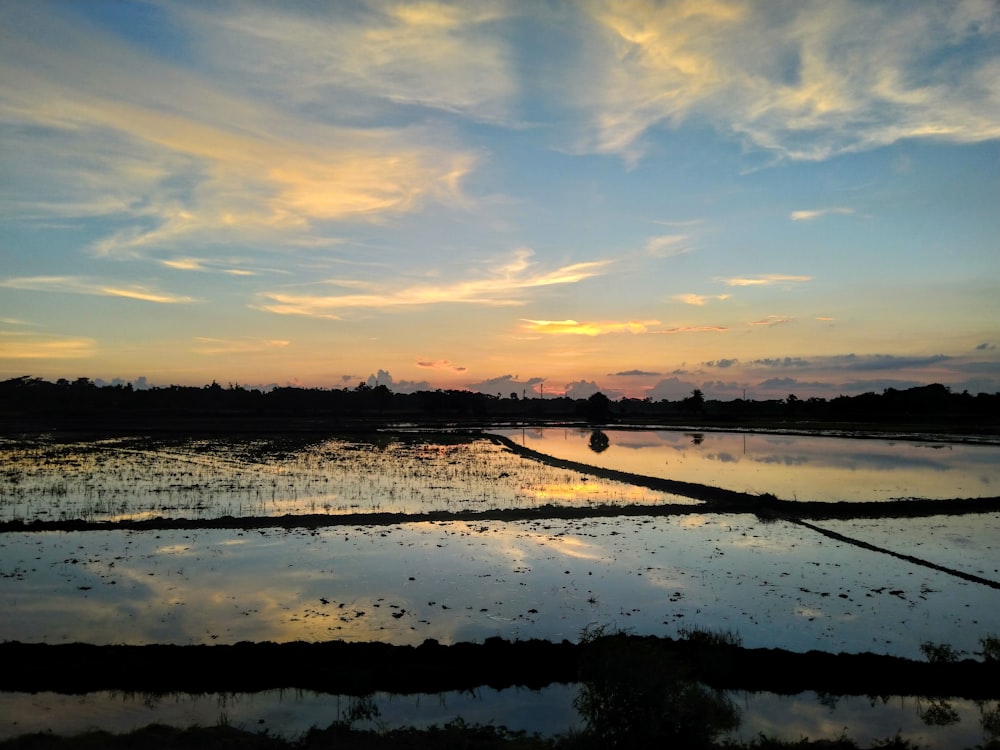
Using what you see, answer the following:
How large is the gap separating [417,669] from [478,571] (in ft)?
16.3

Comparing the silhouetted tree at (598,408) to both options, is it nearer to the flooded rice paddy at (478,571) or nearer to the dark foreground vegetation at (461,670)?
the flooded rice paddy at (478,571)

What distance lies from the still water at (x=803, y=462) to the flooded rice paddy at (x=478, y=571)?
351 millimetres

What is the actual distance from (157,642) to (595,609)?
654cm

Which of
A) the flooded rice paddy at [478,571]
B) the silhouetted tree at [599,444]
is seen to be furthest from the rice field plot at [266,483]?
the silhouetted tree at [599,444]

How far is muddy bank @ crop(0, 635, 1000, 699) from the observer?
8133 mm

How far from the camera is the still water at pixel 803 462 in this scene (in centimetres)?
2472

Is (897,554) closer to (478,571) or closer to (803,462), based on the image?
(478,571)

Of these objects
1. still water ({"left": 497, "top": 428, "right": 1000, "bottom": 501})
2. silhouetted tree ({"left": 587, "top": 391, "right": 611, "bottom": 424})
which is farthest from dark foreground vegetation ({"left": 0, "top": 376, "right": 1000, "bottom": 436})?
still water ({"left": 497, "top": 428, "right": 1000, "bottom": 501})

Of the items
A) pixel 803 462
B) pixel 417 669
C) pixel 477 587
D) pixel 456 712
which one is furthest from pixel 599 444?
pixel 456 712

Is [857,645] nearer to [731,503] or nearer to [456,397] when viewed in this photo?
[731,503]

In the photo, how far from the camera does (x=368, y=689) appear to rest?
808 cm

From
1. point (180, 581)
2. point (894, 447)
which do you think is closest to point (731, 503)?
point (180, 581)

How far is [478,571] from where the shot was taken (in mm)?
13250

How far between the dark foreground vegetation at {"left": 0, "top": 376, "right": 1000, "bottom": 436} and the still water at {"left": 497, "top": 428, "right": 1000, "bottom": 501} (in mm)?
18160
